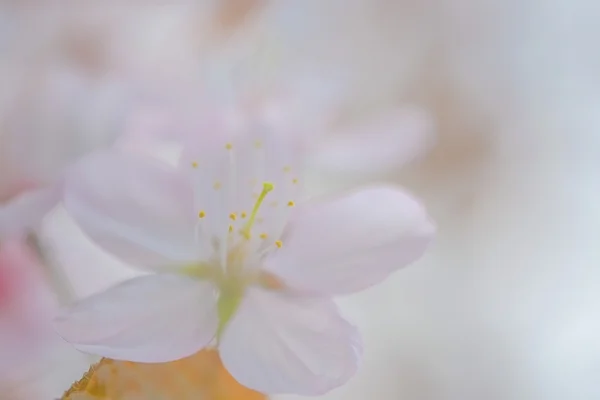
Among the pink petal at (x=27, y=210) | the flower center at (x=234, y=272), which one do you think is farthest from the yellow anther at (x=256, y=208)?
the pink petal at (x=27, y=210)

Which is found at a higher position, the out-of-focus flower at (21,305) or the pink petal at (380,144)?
the pink petal at (380,144)

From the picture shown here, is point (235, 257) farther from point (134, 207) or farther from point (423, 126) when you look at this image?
point (423, 126)


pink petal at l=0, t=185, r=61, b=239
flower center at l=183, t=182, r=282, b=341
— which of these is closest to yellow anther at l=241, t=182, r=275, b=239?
flower center at l=183, t=182, r=282, b=341

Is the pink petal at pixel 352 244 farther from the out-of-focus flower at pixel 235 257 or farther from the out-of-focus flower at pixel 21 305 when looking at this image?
the out-of-focus flower at pixel 21 305

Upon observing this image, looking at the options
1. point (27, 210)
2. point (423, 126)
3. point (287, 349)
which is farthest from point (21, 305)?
point (423, 126)

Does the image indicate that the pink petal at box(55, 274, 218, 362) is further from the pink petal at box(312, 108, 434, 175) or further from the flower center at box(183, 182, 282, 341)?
the pink petal at box(312, 108, 434, 175)

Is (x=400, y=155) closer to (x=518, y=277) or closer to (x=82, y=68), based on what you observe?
(x=518, y=277)

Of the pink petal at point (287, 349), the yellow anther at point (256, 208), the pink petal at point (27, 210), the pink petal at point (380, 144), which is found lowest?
the pink petal at point (27, 210)
